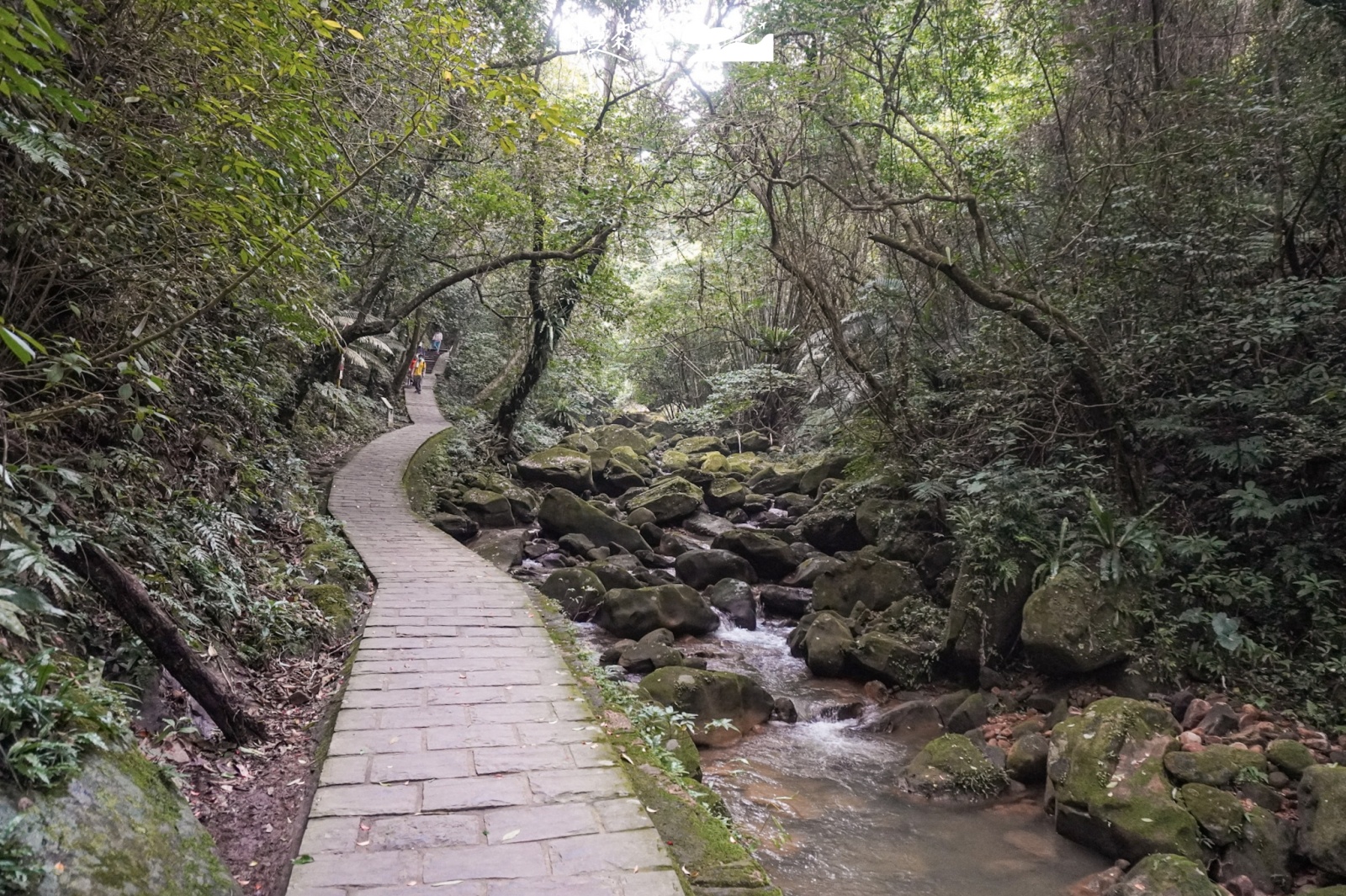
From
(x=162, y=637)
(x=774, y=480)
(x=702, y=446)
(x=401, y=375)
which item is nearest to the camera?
(x=162, y=637)

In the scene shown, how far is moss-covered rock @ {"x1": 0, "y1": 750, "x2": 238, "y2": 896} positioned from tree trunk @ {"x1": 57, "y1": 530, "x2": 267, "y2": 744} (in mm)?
897

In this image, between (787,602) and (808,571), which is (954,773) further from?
(808,571)

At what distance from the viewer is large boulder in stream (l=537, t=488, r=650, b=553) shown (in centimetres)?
1162

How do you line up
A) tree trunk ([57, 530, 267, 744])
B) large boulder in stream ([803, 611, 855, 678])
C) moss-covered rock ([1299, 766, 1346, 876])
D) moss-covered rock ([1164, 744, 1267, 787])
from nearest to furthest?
tree trunk ([57, 530, 267, 744])
moss-covered rock ([1299, 766, 1346, 876])
moss-covered rock ([1164, 744, 1267, 787])
large boulder in stream ([803, 611, 855, 678])

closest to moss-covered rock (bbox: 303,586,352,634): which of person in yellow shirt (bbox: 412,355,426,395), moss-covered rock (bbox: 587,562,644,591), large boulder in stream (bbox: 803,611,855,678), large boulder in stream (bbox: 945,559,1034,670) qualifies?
moss-covered rock (bbox: 587,562,644,591)

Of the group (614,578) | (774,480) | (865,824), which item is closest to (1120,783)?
(865,824)

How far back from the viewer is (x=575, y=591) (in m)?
8.84

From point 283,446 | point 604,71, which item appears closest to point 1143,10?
point 604,71

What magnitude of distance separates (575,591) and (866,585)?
3.60m

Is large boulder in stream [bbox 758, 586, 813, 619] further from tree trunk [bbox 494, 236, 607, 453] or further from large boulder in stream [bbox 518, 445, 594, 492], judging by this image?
tree trunk [bbox 494, 236, 607, 453]

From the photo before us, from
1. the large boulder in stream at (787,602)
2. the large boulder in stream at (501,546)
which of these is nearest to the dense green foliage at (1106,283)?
the large boulder in stream at (787,602)

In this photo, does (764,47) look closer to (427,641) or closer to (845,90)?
(845,90)

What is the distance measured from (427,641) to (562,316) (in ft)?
31.1

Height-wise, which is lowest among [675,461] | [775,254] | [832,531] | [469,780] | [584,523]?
[584,523]
